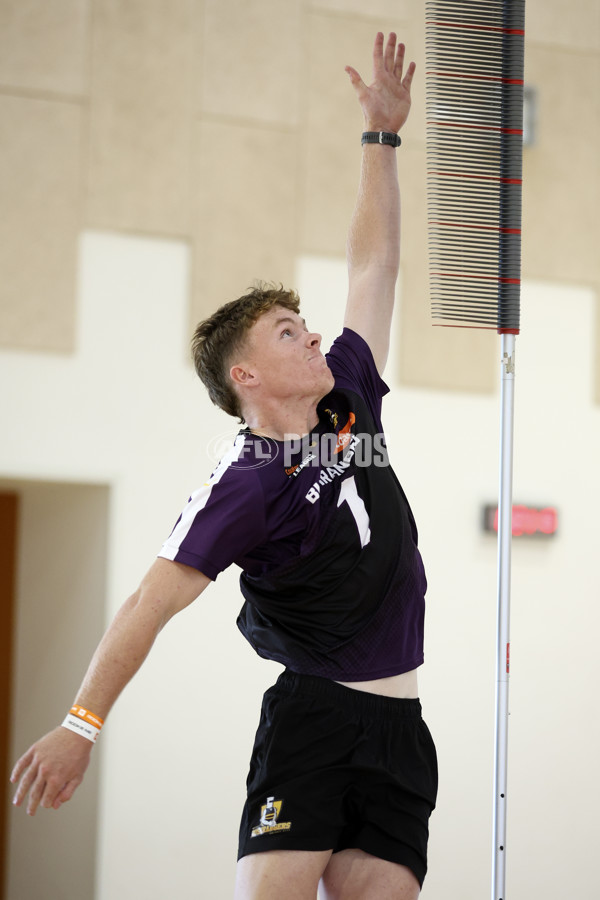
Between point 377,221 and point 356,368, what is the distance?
1.02ft

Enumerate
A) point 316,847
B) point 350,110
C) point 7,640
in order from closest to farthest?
point 316,847 < point 350,110 < point 7,640

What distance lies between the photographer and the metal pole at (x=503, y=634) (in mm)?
1858

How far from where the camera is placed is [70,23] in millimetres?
3418

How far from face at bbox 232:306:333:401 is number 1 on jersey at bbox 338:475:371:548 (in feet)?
0.59

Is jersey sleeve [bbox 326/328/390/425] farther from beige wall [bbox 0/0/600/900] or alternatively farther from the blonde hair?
beige wall [bbox 0/0/600/900]

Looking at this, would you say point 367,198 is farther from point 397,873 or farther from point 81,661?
point 81,661

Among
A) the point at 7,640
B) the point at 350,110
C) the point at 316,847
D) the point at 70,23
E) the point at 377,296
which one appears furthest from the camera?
the point at 7,640

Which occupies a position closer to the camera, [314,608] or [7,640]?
[314,608]

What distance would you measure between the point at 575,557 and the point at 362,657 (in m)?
2.20

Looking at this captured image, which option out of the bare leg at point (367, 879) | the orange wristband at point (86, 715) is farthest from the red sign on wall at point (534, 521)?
the orange wristband at point (86, 715)

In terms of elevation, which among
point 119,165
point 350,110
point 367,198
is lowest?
point 367,198

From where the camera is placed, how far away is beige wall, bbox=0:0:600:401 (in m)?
3.37

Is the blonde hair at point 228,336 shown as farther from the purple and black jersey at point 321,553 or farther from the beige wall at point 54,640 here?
the beige wall at point 54,640

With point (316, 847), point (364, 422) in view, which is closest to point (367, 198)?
point (364, 422)
